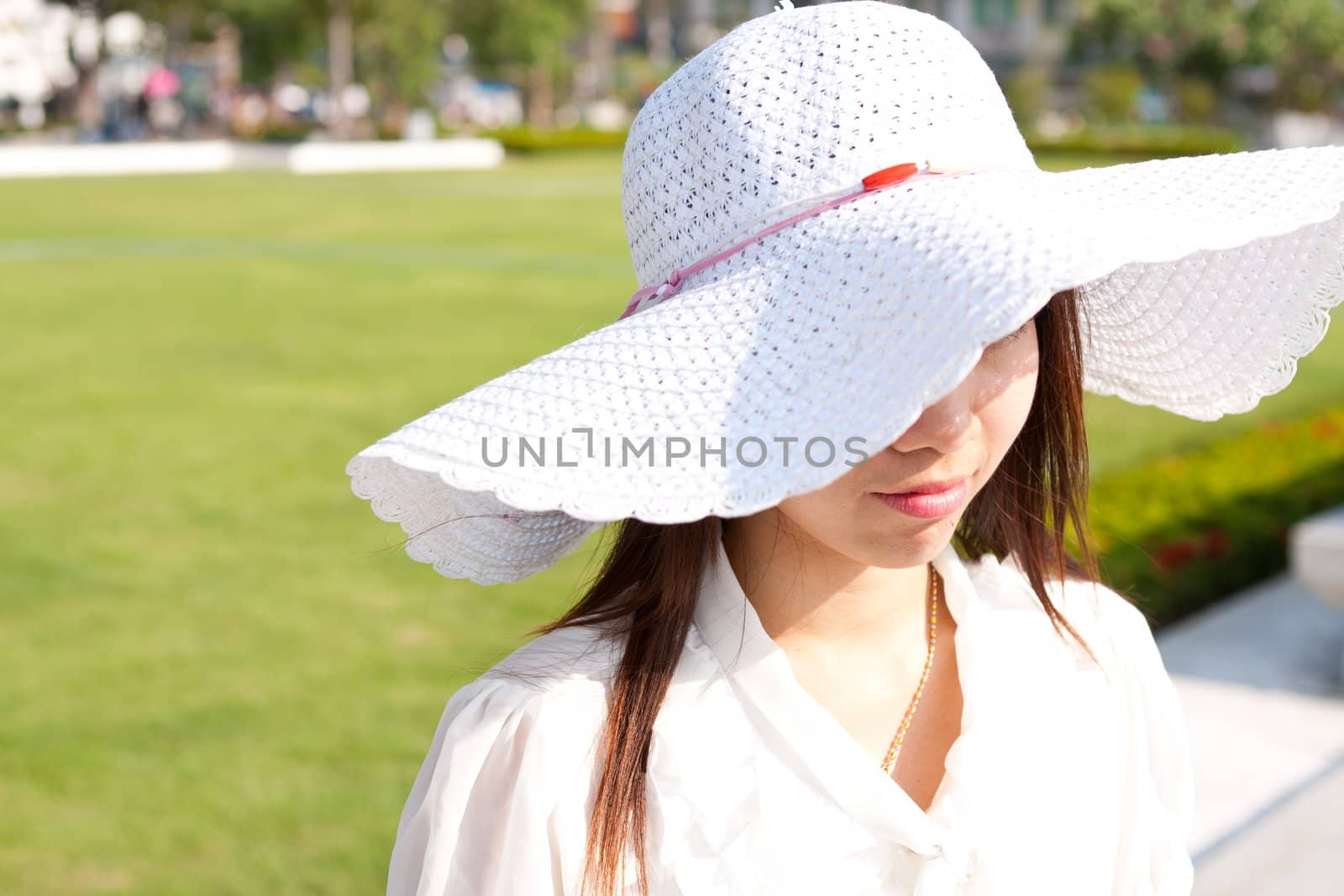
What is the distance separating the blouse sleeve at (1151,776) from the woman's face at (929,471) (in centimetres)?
39

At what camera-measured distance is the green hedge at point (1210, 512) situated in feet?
17.3

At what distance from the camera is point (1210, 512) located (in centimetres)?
579

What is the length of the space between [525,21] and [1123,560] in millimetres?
43667

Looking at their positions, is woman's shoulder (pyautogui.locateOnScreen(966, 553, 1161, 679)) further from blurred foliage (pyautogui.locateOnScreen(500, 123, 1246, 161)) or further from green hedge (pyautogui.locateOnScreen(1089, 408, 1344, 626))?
blurred foliage (pyautogui.locateOnScreen(500, 123, 1246, 161))

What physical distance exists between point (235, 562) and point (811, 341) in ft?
16.9

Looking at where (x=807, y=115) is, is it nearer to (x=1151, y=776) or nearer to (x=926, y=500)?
(x=926, y=500)

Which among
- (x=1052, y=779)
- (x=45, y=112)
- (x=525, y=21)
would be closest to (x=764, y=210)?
(x=1052, y=779)

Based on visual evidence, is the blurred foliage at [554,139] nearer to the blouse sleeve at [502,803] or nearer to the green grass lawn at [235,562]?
the green grass lawn at [235,562]

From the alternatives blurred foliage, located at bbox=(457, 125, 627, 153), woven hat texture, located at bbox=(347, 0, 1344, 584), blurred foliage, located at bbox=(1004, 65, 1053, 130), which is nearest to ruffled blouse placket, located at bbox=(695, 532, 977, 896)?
woven hat texture, located at bbox=(347, 0, 1344, 584)

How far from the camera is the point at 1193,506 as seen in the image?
5801 mm

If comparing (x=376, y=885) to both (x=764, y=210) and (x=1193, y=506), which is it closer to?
(x=764, y=210)

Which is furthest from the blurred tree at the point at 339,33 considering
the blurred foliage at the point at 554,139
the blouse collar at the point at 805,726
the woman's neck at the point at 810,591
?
the blouse collar at the point at 805,726

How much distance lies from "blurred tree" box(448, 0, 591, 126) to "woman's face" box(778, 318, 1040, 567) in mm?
46612

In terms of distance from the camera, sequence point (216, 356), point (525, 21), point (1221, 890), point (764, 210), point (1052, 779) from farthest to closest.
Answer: point (525, 21) < point (216, 356) < point (1221, 890) < point (1052, 779) < point (764, 210)
